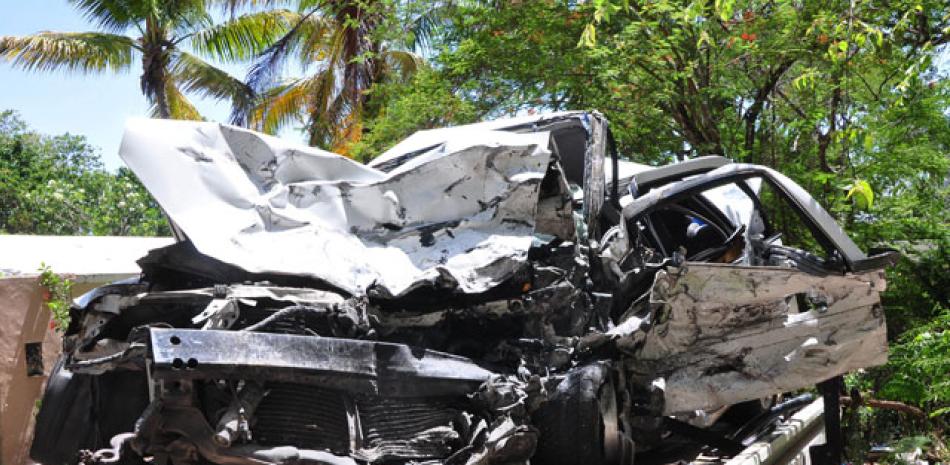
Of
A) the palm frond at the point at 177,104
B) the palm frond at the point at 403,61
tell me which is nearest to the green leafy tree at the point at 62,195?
the palm frond at the point at 177,104

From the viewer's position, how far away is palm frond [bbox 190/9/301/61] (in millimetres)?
17297

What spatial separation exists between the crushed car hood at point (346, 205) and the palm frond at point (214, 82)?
14275 mm

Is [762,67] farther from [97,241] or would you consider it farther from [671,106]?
[97,241]

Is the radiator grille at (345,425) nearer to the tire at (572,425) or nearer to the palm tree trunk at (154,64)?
the tire at (572,425)

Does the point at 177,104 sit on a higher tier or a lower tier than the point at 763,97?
higher

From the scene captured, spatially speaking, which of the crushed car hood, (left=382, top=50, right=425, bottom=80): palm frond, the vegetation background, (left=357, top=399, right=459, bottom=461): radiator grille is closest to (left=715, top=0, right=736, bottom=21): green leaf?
the vegetation background

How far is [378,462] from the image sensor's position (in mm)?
3279

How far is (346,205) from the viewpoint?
4.13 m

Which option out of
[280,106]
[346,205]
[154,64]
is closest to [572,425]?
[346,205]

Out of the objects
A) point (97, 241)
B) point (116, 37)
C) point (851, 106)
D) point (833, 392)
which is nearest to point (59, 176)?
point (116, 37)

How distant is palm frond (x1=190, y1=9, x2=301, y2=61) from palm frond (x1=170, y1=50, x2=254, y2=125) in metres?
0.49

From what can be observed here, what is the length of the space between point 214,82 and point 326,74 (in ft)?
10.7

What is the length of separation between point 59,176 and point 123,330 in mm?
24752

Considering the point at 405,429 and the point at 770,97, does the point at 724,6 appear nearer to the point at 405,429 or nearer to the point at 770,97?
the point at 405,429
